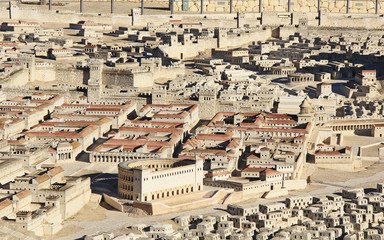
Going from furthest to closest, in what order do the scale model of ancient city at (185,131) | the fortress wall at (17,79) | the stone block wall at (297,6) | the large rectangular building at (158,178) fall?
1. the stone block wall at (297,6)
2. the fortress wall at (17,79)
3. the large rectangular building at (158,178)
4. the scale model of ancient city at (185,131)

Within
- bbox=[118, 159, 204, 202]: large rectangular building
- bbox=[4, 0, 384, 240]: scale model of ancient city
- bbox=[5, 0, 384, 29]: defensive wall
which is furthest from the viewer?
bbox=[5, 0, 384, 29]: defensive wall

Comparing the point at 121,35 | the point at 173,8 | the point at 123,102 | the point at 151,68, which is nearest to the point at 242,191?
the point at 123,102

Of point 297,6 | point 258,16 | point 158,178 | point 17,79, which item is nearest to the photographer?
point 158,178

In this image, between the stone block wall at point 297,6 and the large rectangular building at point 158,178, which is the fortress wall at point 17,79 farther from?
the stone block wall at point 297,6

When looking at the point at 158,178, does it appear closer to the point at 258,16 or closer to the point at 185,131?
the point at 185,131

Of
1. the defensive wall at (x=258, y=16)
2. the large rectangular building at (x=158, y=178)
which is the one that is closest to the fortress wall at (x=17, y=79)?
the large rectangular building at (x=158, y=178)

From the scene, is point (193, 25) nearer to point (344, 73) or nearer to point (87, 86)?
point (344, 73)

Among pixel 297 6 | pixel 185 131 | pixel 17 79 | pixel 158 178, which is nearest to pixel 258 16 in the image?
pixel 297 6

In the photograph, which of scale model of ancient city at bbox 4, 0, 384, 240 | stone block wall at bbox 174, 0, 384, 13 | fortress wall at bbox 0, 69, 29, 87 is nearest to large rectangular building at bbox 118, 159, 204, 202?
scale model of ancient city at bbox 4, 0, 384, 240

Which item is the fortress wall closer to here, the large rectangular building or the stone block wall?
the large rectangular building
